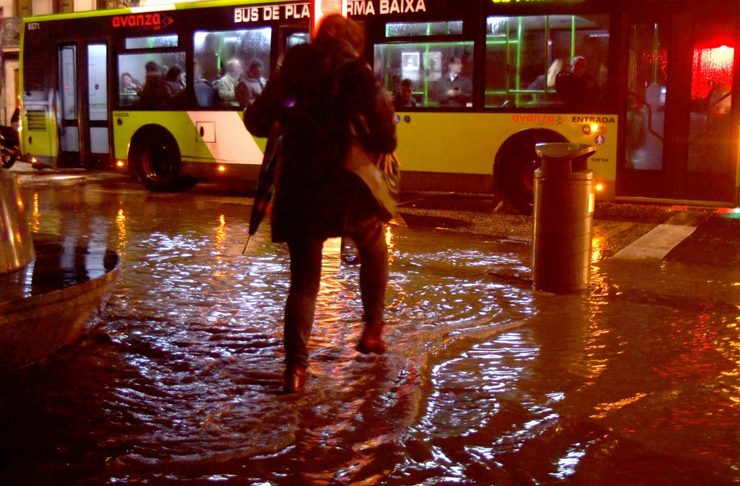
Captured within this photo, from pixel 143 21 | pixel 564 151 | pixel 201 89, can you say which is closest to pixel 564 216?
pixel 564 151

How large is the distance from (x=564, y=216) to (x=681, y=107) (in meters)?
6.36

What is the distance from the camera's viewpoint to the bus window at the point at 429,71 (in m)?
13.4

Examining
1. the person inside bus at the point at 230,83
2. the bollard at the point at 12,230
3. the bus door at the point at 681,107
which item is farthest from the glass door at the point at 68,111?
the bollard at the point at 12,230

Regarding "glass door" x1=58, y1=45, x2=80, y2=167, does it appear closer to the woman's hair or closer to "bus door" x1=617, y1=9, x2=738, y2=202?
"bus door" x1=617, y1=9, x2=738, y2=202

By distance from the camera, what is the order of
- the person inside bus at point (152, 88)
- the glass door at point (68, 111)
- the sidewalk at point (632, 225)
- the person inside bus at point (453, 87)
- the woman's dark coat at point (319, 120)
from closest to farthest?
the woman's dark coat at point (319, 120) < the sidewalk at point (632, 225) < the person inside bus at point (453, 87) < the person inside bus at point (152, 88) < the glass door at point (68, 111)

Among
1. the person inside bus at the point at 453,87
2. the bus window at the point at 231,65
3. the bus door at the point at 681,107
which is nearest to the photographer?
the bus door at the point at 681,107

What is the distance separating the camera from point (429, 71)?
13.7 meters

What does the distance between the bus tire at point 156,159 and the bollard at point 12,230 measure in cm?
1010

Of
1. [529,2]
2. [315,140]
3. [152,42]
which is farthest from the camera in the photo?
[152,42]

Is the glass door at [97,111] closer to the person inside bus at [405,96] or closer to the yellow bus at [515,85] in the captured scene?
the yellow bus at [515,85]

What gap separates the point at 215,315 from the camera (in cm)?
641

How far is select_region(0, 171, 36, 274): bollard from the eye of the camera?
5926 millimetres

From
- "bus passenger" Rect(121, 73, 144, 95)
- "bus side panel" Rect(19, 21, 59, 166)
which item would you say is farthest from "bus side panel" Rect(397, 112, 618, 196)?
"bus side panel" Rect(19, 21, 59, 166)

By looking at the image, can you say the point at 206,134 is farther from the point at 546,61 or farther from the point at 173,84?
the point at 546,61
